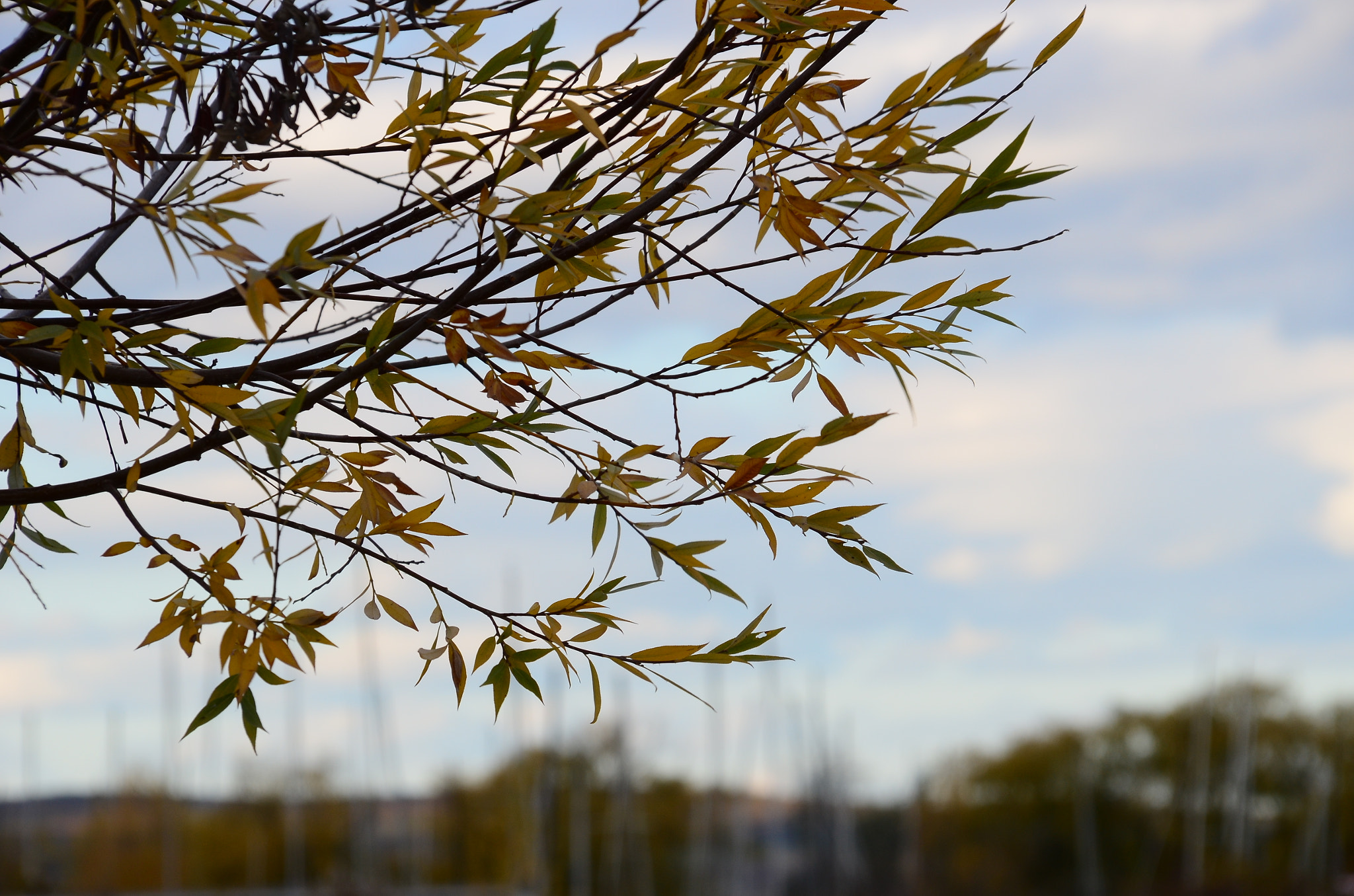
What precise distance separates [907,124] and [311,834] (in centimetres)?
2885

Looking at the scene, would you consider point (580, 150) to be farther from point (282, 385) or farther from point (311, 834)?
point (311, 834)

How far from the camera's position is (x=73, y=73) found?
1536 millimetres

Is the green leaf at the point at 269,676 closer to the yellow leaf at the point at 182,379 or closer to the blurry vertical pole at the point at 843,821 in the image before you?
the yellow leaf at the point at 182,379

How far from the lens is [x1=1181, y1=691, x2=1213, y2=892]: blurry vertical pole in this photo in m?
25.6

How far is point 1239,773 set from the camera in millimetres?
26312

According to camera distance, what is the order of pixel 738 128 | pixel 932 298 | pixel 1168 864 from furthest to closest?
1. pixel 1168 864
2. pixel 932 298
3. pixel 738 128

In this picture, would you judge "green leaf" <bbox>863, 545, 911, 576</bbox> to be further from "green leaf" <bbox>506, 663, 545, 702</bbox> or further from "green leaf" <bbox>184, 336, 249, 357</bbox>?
"green leaf" <bbox>184, 336, 249, 357</bbox>

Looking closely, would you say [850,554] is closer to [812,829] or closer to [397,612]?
[397,612]

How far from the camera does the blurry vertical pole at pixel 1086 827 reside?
26250 millimetres

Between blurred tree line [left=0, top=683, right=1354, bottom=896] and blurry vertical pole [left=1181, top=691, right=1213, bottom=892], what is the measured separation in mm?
63

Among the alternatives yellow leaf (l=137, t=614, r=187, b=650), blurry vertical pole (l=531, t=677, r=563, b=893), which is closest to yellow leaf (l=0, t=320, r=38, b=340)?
yellow leaf (l=137, t=614, r=187, b=650)

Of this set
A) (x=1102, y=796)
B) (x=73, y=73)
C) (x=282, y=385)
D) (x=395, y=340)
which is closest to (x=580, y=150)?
(x=395, y=340)

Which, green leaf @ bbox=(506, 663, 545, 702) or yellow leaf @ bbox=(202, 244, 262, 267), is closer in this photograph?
yellow leaf @ bbox=(202, 244, 262, 267)

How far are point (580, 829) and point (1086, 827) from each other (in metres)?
10.4
